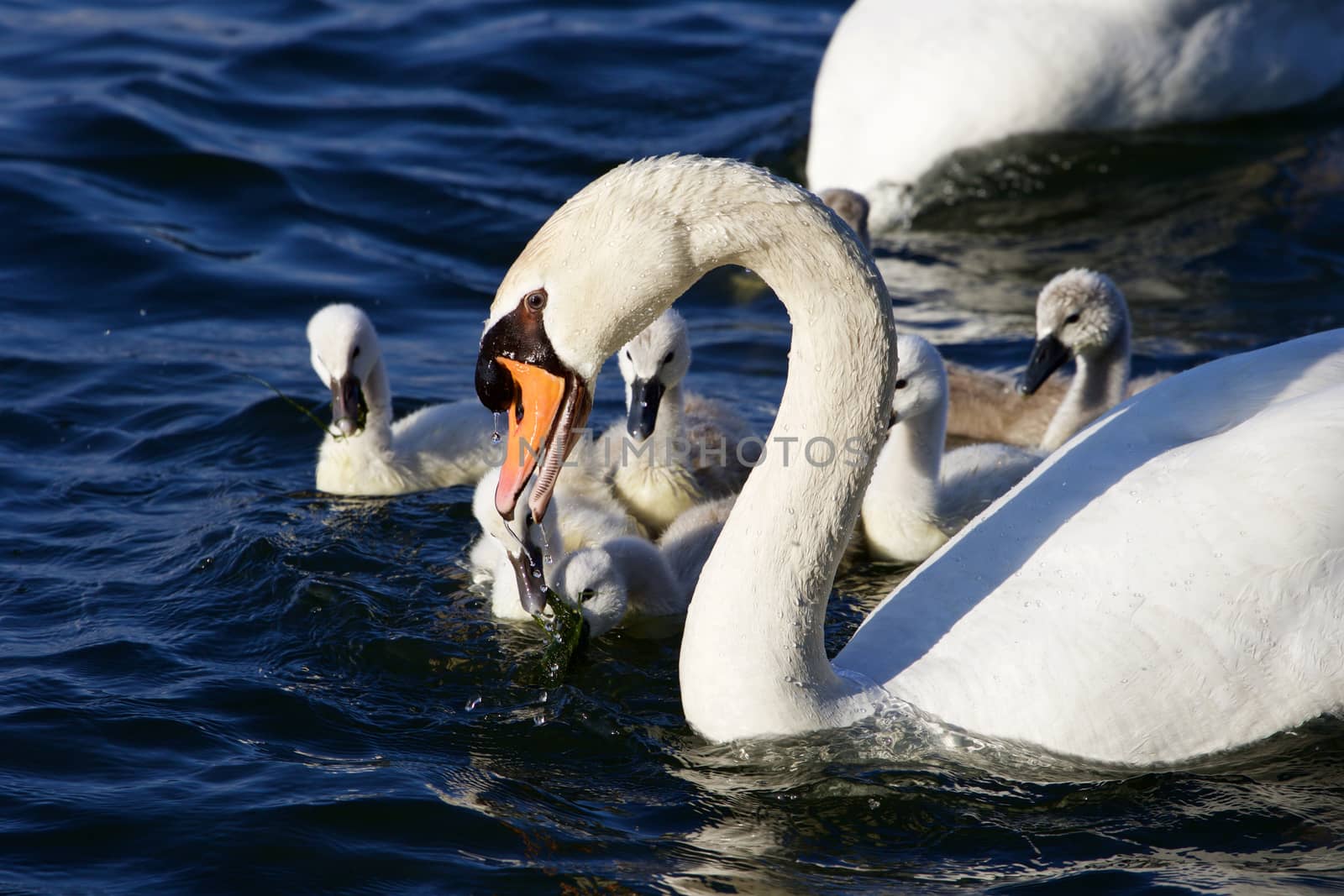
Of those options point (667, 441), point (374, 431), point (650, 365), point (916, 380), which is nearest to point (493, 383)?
point (650, 365)

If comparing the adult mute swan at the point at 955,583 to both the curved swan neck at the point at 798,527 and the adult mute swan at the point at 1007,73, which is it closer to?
the curved swan neck at the point at 798,527

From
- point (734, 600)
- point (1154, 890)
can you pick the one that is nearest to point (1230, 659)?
point (1154, 890)

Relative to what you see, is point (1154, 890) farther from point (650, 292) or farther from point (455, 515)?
point (455, 515)

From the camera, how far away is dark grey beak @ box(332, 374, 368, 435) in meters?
7.17

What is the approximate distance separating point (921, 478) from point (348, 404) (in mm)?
2409

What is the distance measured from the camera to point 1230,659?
4738 millimetres

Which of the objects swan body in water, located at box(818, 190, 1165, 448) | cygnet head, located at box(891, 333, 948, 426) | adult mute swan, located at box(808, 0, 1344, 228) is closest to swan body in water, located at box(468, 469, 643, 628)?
cygnet head, located at box(891, 333, 948, 426)

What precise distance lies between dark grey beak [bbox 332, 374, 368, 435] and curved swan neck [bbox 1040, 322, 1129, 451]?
9.91 feet

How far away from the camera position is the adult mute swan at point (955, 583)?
4.52 meters

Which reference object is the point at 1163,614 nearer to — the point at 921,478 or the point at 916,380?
the point at 916,380

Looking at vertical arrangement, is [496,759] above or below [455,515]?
below

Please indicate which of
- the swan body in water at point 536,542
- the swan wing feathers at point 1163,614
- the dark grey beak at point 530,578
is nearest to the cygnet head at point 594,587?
the swan body in water at point 536,542

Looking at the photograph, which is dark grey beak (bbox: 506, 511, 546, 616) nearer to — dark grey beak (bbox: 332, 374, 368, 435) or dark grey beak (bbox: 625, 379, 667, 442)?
dark grey beak (bbox: 625, 379, 667, 442)

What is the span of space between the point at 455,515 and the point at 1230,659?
3.63m
